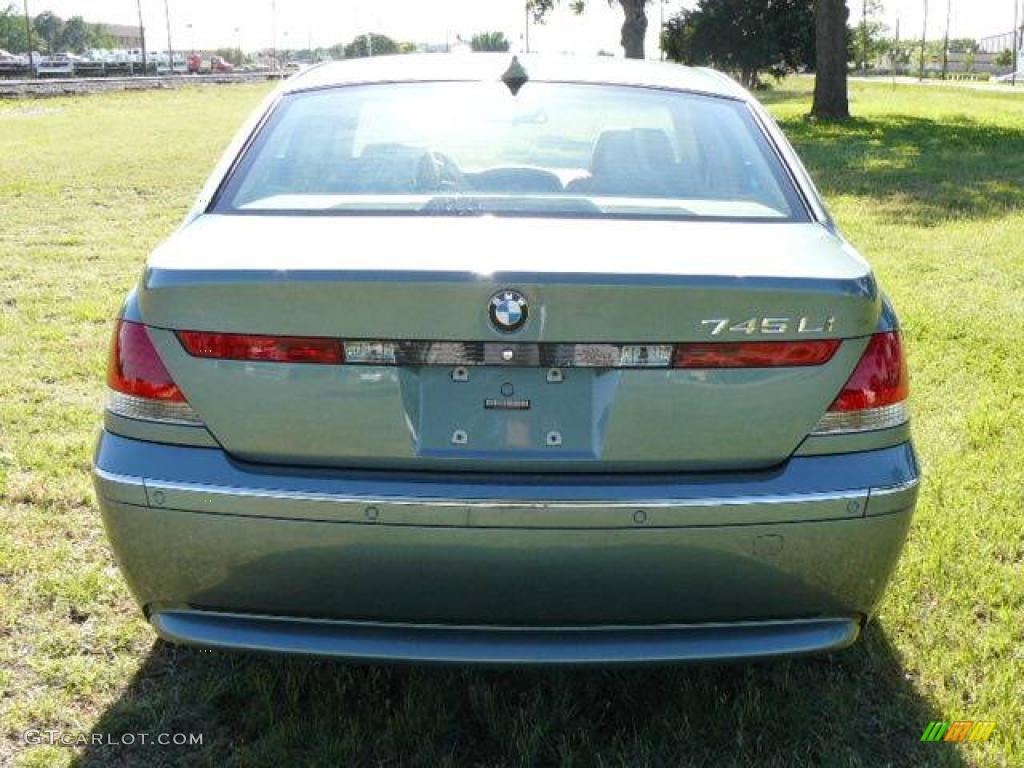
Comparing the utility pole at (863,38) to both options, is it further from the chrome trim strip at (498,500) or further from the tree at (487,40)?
the chrome trim strip at (498,500)

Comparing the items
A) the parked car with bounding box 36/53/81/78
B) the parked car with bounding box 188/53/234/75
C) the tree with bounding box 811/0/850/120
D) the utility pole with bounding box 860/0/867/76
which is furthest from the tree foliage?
the tree with bounding box 811/0/850/120

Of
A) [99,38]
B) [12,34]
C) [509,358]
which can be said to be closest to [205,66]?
[12,34]

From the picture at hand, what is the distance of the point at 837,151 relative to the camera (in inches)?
722

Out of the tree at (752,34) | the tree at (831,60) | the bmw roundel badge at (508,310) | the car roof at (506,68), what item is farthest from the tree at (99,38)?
the bmw roundel badge at (508,310)

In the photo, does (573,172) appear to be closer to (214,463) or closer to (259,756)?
(214,463)

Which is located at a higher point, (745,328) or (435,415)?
(745,328)

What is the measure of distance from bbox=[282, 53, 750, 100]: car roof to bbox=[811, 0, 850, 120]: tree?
76.4 ft

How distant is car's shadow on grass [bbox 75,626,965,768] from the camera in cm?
277

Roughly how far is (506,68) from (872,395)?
1673 millimetres

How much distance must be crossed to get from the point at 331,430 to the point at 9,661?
143 centimetres

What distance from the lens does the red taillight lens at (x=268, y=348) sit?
2.38m

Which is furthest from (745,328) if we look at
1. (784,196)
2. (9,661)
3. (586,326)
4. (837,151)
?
(837,151)

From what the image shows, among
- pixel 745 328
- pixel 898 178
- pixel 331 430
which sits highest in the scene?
pixel 745 328

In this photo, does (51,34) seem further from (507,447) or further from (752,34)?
(507,447)
